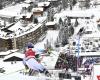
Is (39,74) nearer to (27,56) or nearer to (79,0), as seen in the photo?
(27,56)

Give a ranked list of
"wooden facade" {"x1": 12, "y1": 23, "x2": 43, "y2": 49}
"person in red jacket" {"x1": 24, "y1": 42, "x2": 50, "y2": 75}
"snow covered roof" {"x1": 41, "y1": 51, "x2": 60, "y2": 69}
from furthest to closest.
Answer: "wooden facade" {"x1": 12, "y1": 23, "x2": 43, "y2": 49}
"snow covered roof" {"x1": 41, "y1": 51, "x2": 60, "y2": 69}
"person in red jacket" {"x1": 24, "y1": 42, "x2": 50, "y2": 75}

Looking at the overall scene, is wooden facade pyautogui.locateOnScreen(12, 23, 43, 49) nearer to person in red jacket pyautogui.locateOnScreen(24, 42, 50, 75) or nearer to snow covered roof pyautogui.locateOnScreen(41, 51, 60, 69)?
snow covered roof pyautogui.locateOnScreen(41, 51, 60, 69)

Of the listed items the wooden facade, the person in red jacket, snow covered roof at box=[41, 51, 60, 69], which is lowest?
the wooden facade

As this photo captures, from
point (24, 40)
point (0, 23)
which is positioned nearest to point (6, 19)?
point (0, 23)

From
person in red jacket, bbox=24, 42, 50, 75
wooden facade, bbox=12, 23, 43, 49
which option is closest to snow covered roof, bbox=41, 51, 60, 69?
person in red jacket, bbox=24, 42, 50, 75

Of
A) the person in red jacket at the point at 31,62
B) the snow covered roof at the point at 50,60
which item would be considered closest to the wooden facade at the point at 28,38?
the snow covered roof at the point at 50,60

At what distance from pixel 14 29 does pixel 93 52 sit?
926cm

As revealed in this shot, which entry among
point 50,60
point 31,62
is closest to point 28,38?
point 50,60

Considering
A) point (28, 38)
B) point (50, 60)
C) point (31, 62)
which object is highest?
point (31, 62)

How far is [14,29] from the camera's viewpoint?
33656 mm

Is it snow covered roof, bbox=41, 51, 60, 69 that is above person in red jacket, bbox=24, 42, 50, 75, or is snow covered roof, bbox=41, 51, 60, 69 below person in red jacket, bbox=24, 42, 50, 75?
below

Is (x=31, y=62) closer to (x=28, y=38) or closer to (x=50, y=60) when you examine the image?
(x=50, y=60)

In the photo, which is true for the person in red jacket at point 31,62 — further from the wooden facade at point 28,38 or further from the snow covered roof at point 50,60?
the wooden facade at point 28,38

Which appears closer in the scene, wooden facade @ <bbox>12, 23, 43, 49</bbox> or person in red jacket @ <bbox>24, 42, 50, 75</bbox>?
person in red jacket @ <bbox>24, 42, 50, 75</bbox>
